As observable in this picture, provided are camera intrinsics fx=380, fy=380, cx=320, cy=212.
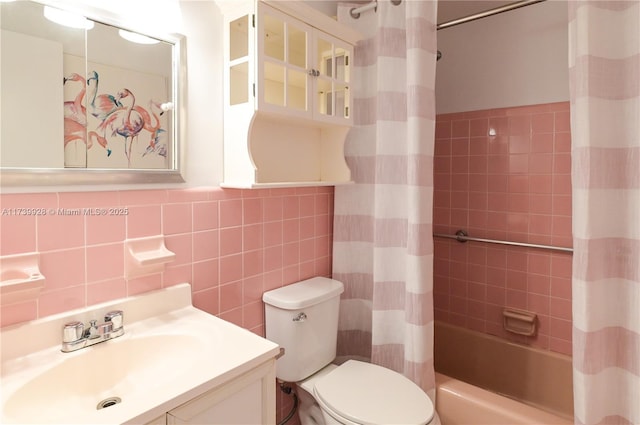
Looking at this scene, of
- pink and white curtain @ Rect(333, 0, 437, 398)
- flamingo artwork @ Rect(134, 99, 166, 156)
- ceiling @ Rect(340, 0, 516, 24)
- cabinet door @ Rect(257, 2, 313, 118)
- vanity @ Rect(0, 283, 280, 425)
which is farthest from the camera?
ceiling @ Rect(340, 0, 516, 24)

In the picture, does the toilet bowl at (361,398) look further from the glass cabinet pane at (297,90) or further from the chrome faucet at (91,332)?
the glass cabinet pane at (297,90)

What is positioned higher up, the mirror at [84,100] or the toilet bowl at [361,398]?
the mirror at [84,100]

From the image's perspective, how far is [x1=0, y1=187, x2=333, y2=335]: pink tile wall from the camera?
0.98m

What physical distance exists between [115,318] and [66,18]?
2.66 feet

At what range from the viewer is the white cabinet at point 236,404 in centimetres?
84

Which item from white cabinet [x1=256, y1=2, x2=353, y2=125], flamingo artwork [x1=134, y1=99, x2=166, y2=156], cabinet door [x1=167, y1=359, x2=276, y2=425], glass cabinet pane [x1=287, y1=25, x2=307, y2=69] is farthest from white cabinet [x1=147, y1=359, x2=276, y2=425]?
glass cabinet pane [x1=287, y1=25, x2=307, y2=69]

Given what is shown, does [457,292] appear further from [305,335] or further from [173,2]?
[173,2]

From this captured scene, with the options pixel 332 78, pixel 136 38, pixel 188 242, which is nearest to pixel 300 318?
pixel 188 242

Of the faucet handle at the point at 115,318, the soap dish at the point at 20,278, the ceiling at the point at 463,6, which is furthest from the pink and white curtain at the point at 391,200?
the soap dish at the point at 20,278

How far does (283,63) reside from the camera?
1355mm

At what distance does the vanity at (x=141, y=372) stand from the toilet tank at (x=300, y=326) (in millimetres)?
363

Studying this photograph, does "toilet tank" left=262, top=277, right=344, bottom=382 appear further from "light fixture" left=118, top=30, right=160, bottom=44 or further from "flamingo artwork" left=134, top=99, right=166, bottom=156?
"light fixture" left=118, top=30, right=160, bottom=44

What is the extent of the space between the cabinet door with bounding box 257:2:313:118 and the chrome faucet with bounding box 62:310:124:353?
78cm

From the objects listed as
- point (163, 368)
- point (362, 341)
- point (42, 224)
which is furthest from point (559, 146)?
point (42, 224)
